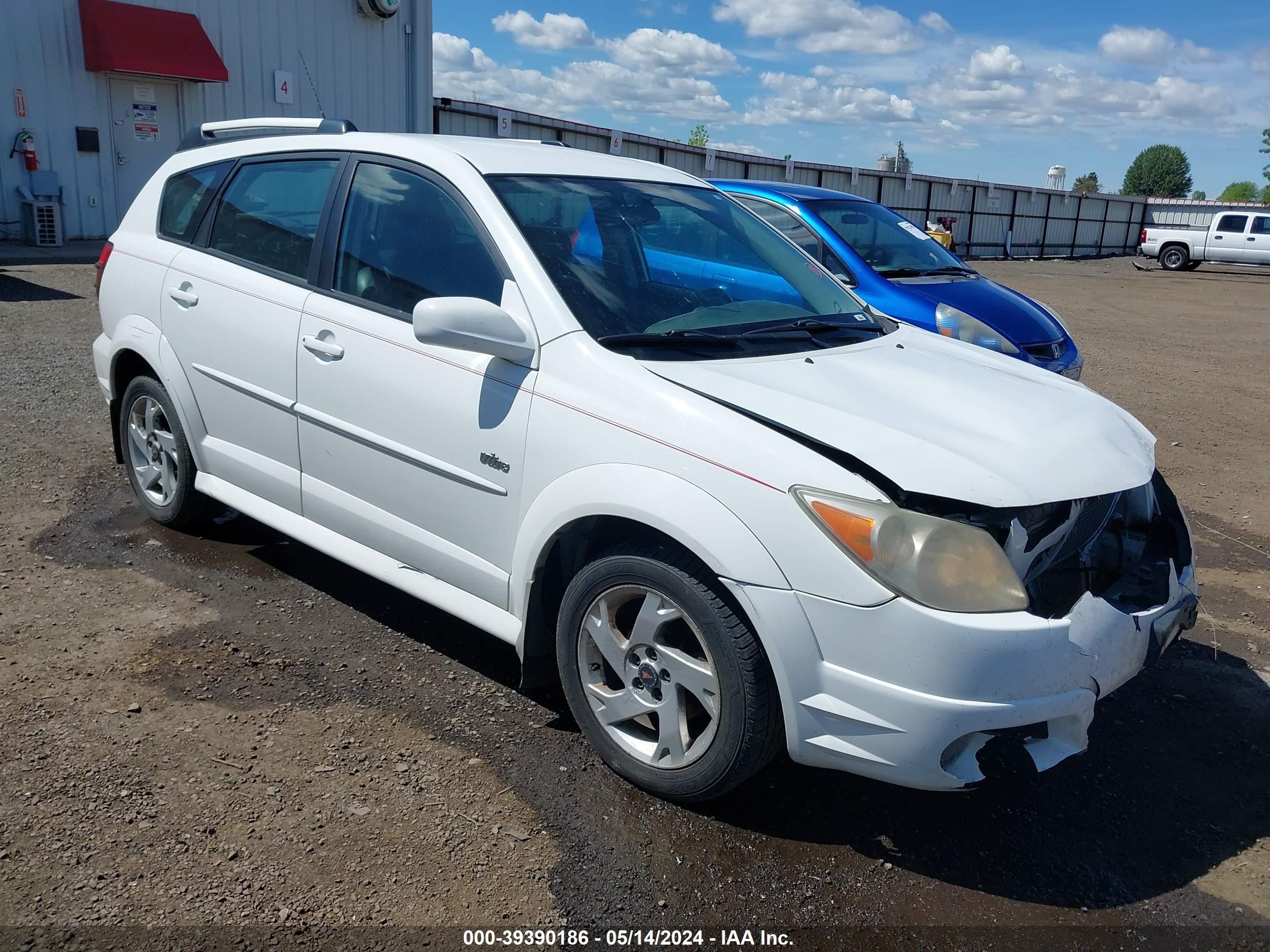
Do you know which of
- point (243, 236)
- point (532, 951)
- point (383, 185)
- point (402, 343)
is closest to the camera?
point (532, 951)

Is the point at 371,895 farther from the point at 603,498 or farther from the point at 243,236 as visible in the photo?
the point at 243,236

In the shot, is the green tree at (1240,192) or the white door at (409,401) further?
the green tree at (1240,192)

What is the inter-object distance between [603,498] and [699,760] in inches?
30.1

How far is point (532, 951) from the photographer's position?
2.47 metres

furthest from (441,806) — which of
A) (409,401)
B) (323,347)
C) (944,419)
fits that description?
(944,419)

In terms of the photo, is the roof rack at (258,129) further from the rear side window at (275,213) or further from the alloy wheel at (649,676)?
the alloy wheel at (649,676)

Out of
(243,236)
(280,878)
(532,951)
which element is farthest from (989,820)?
(243,236)

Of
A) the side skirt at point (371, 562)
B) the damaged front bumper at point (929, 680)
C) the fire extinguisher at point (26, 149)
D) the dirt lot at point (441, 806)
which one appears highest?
the fire extinguisher at point (26, 149)

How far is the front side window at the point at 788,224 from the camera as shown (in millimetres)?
7500

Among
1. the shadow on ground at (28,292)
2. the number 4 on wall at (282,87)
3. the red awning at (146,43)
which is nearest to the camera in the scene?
the shadow on ground at (28,292)

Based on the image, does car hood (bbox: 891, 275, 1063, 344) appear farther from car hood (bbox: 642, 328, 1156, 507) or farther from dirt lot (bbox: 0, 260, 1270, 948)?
car hood (bbox: 642, 328, 1156, 507)

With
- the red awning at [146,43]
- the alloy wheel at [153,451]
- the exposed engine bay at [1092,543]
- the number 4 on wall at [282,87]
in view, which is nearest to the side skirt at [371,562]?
the alloy wheel at [153,451]

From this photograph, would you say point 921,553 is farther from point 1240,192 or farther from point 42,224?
point 1240,192

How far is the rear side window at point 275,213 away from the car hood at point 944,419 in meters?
1.69
